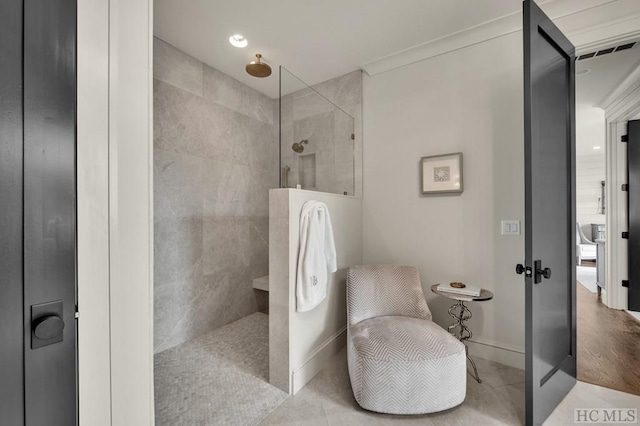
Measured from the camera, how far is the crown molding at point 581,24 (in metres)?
1.73

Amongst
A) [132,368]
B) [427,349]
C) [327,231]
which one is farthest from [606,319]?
[132,368]

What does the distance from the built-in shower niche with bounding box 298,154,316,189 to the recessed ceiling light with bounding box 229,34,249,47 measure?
3.65 ft

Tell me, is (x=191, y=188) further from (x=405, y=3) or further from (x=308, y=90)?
(x=405, y=3)

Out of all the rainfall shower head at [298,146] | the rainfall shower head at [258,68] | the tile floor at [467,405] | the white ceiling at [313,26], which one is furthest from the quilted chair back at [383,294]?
the rainfall shower head at [258,68]

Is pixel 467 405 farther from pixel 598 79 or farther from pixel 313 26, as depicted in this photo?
pixel 598 79

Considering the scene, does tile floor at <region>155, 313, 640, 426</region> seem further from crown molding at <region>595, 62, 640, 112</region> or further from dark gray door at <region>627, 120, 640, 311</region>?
crown molding at <region>595, 62, 640, 112</region>

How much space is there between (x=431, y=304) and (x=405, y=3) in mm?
2353

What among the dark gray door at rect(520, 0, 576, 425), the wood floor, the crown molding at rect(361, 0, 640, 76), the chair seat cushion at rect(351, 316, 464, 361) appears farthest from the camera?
the wood floor

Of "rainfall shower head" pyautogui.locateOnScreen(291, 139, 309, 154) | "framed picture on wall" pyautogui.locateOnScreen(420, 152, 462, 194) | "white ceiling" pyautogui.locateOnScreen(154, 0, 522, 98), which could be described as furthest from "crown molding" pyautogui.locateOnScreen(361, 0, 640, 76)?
"rainfall shower head" pyautogui.locateOnScreen(291, 139, 309, 154)

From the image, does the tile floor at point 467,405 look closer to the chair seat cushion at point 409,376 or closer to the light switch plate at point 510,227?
the chair seat cushion at point 409,376

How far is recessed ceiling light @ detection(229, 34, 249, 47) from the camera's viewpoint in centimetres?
224

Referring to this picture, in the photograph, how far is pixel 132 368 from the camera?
0.83 m

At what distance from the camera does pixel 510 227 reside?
2.04 meters

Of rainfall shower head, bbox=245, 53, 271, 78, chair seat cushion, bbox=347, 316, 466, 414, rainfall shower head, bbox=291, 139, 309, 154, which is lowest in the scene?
chair seat cushion, bbox=347, 316, 466, 414
